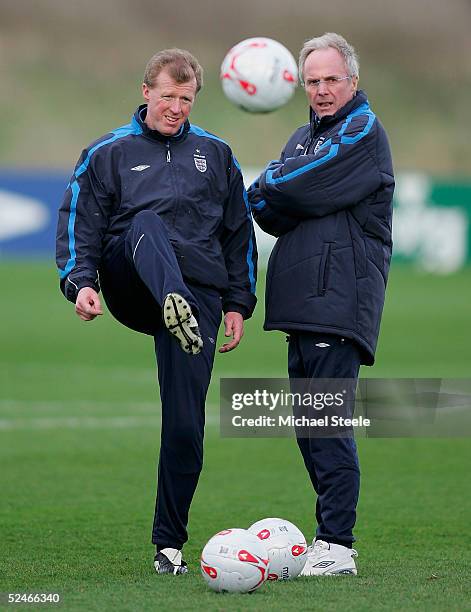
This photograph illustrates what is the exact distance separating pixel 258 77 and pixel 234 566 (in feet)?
8.86

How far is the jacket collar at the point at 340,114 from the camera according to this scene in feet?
16.7

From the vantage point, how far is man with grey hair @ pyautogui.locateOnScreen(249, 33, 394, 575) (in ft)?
16.2

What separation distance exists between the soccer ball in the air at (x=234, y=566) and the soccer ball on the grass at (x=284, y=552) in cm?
16

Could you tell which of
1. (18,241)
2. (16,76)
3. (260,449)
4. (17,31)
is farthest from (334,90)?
(17,31)

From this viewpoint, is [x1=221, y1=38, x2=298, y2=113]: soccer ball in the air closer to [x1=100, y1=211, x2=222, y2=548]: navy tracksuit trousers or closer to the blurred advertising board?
[x1=100, y1=211, x2=222, y2=548]: navy tracksuit trousers

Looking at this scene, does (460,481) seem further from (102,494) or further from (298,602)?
(298,602)

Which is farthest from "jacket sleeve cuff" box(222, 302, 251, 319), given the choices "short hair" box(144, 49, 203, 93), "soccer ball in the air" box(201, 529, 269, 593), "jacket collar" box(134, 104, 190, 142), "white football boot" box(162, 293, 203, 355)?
"soccer ball in the air" box(201, 529, 269, 593)

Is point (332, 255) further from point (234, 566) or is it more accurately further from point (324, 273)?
point (234, 566)

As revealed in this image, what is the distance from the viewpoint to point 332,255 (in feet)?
16.3

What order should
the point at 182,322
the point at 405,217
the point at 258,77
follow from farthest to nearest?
the point at 405,217
the point at 258,77
the point at 182,322

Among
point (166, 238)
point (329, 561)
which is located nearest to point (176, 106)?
point (166, 238)

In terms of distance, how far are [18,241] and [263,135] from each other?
16.8 m

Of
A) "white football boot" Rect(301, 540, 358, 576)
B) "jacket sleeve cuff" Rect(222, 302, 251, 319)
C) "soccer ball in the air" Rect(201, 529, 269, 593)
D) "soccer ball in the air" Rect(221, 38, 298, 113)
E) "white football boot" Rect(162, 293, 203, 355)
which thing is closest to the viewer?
"soccer ball in the air" Rect(201, 529, 269, 593)

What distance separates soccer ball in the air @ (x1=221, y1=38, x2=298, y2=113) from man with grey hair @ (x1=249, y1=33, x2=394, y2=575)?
104cm
